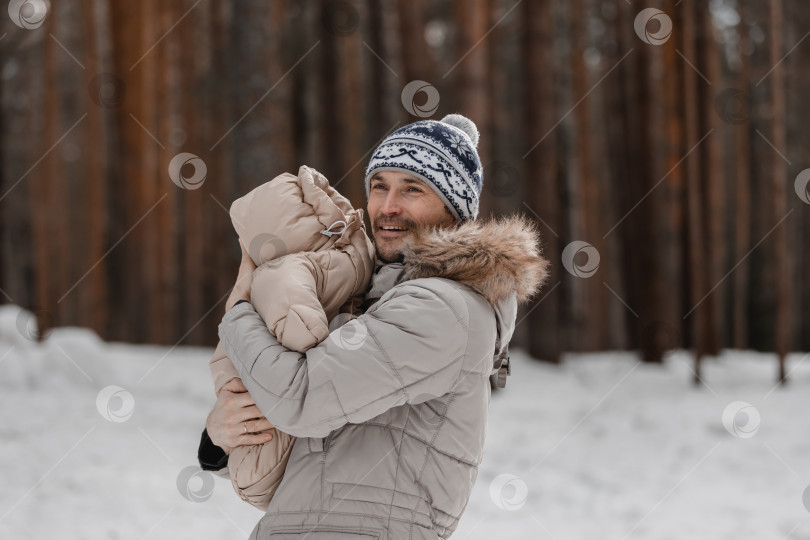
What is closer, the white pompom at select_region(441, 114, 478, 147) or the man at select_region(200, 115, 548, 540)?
the man at select_region(200, 115, 548, 540)

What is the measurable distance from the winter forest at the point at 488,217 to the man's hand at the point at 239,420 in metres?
2.92

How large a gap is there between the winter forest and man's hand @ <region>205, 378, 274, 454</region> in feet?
9.59

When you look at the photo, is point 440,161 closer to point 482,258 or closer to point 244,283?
point 482,258

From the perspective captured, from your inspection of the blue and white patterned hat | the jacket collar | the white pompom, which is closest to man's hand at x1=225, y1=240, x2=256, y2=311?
the jacket collar

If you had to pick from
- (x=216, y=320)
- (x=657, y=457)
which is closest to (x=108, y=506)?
Result: (x=657, y=457)

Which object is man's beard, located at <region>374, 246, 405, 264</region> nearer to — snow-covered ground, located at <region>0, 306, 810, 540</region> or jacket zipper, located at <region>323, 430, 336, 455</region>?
jacket zipper, located at <region>323, 430, 336, 455</region>

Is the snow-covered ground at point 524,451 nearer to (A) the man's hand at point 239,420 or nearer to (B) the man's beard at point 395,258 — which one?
(A) the man's hand at point 239,420

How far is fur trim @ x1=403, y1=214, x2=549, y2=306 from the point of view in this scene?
6.18 feet

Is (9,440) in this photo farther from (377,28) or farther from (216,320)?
(377,28)

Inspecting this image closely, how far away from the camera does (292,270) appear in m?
1.85

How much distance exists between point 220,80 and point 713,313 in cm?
933

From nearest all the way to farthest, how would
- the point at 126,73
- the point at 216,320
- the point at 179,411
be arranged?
the point at 179,411 → the point at 126,73 → the point at 216,320

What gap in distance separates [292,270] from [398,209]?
0.44 m

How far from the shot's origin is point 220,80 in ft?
45.1
